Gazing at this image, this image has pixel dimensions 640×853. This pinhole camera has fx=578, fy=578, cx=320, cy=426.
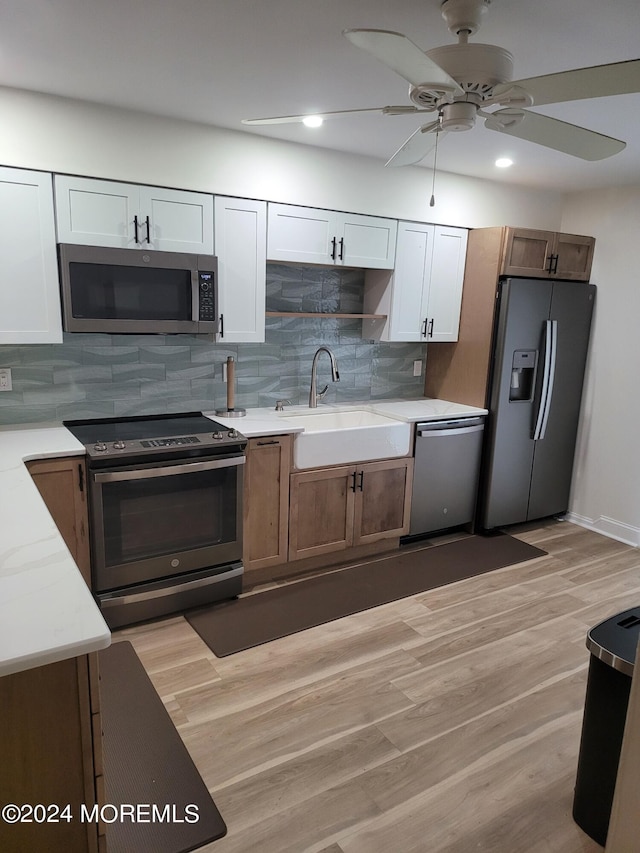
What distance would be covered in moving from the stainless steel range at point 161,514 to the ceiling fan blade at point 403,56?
1.94 meters

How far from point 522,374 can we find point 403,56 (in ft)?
9.97

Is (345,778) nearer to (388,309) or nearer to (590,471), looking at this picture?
(388,309)

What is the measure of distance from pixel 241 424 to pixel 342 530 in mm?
928

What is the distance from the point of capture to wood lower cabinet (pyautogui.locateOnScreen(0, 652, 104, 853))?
1233 millimetres

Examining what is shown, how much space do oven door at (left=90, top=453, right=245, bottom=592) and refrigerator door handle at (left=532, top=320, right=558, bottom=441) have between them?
226 centimetres

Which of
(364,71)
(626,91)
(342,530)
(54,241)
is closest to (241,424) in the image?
(342,530)

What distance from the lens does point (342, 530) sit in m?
3.58

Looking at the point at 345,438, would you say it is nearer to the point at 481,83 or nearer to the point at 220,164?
the point at 220,164

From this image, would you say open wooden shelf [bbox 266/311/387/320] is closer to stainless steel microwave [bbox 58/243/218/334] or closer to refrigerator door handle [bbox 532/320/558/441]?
stainless steel microwave [bbox 58/243/218/334]

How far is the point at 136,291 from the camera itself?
2.90 meters

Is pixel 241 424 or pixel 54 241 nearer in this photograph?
pixel 54 241

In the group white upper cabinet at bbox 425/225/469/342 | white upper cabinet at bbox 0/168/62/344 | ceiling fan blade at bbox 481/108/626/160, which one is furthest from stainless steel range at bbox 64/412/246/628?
ceiling fan blade at bbox 481/108/626/160

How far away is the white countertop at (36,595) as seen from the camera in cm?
117

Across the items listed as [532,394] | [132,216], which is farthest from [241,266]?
[532,394]
